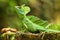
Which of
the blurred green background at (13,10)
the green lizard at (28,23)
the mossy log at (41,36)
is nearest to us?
the mossy log at (41,36)

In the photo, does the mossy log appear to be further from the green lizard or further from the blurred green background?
the blurred green background

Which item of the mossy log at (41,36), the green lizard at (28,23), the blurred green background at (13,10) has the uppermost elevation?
the blurred green background at (13,10)

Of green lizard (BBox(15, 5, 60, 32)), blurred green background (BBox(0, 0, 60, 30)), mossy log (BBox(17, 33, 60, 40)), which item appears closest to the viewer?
mossy log (BBox(17, 33, 60, 40))

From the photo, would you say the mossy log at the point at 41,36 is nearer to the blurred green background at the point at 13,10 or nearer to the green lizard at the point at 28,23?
the green lizard at the point at 28,23

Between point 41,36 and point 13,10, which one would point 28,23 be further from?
point 13,10

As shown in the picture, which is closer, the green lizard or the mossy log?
the mossy log

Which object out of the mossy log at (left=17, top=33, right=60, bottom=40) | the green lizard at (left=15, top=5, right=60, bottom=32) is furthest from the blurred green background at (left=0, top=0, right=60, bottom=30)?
the mossy log at (left=17, top=33, right=60, bottom=40)

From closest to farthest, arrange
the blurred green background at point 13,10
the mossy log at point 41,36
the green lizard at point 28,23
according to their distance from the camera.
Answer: the mossy log at point 41,36 → the green lizard at point 28,23 → the blurred green background at point 13,10

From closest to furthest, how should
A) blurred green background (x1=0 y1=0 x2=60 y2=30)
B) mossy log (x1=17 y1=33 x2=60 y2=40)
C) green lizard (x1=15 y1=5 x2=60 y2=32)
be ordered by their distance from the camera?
mossy log (x1=17 y1=33 x2=60 y2=40) → green lizard (x1=15 y1=5 x2=60 y2=32) → blurred green background (x1=0 y1=0 x2=60 y2=30)

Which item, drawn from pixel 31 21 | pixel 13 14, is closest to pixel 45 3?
pixel 13 14

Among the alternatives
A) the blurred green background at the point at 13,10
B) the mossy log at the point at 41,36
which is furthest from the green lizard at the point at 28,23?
the blurred green background at the point at 13,10

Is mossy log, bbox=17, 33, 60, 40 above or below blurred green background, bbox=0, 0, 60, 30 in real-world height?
below
